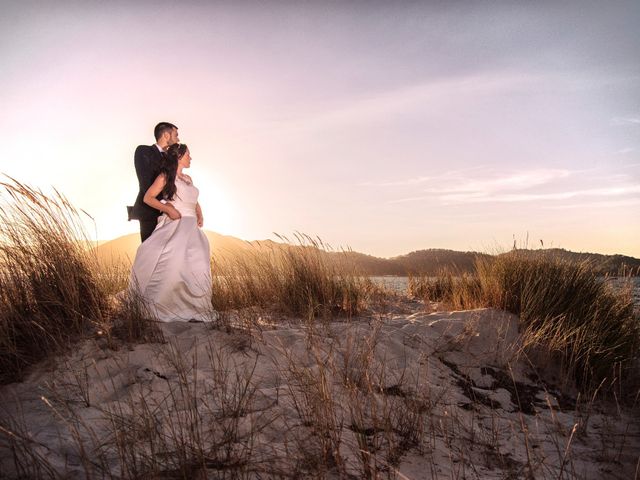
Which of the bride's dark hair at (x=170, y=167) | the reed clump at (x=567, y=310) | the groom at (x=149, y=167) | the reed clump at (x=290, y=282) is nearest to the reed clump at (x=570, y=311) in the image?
the reed clump at (x=567, y=310)

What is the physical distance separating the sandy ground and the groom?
1.42 metres

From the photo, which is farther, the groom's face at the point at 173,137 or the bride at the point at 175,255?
the groom's face at the point at 173,137

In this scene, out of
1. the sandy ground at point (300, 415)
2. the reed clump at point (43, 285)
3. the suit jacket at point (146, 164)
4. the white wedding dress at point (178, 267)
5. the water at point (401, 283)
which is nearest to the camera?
A: the sandy ground at point (300, 415)

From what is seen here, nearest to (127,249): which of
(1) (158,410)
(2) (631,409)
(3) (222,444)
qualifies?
(1) (158,410)

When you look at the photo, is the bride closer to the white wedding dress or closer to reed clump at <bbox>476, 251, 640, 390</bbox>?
the white wedding dress

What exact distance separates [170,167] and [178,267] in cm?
102

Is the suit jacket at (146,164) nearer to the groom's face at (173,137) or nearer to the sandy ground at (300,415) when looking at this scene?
the groom's face at (173,137)

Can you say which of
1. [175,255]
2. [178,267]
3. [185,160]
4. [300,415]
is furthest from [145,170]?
[300,415]

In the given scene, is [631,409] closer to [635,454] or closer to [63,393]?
[635,454]

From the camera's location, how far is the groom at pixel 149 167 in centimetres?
A: 481

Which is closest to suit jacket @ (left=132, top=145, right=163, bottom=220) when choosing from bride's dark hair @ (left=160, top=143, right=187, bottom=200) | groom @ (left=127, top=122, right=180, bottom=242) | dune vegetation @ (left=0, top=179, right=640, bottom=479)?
groom @ (left=127, top=122, right=180, bottom=242)

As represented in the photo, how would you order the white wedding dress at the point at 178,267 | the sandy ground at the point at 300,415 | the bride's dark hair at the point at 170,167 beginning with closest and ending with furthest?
the sandy ground at the point at 300,415, the white wedding dress at the point at 178,267, the bride's dark hair at the point at 170,167

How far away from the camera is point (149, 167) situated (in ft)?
15.8

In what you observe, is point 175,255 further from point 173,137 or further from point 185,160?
point 173,137
